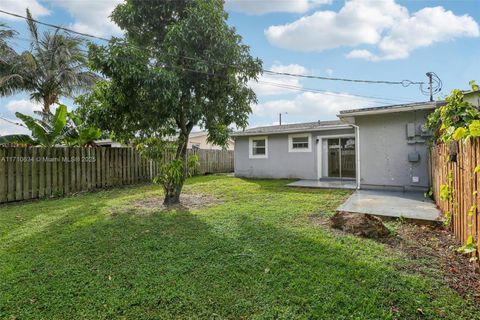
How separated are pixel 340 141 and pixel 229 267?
10.8 metres

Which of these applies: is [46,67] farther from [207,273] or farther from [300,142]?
[207,273]

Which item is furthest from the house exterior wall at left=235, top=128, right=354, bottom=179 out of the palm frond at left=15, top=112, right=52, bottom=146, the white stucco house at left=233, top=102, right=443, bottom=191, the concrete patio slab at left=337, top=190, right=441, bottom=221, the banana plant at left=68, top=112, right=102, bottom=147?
the palm frond at left=15, top=112, right=52, bottom=146

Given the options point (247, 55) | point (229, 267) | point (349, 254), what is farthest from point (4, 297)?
point (247, 55)

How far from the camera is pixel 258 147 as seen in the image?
1454cm

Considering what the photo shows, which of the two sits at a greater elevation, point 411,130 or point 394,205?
point 411,130

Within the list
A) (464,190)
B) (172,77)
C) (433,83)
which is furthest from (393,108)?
(172,77)

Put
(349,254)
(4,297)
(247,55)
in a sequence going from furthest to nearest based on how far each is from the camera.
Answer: (247,55)
(349,254)
(4,297)

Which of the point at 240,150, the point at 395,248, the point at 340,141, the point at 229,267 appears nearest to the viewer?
the point at 229,267

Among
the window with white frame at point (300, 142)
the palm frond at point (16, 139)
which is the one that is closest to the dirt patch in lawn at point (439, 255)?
the window with white frame at point (300, 142)

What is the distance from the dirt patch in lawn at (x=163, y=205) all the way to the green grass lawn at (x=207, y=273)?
890 mm

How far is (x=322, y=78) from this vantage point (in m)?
10.6

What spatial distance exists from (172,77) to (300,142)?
8761 millimetres

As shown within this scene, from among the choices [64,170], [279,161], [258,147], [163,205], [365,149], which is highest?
[258,147]

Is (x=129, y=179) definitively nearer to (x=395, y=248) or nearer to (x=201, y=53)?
(x=201, y=53)
